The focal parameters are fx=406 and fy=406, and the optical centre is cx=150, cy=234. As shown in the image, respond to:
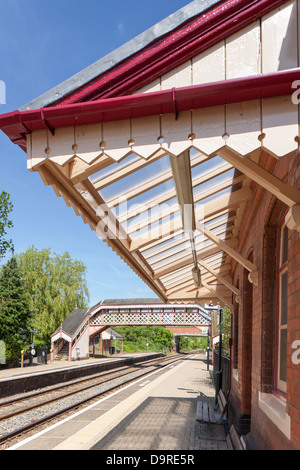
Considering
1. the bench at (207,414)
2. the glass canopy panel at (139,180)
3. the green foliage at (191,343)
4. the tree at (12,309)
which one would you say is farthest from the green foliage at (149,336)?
the glass canopy panel at (139,180)

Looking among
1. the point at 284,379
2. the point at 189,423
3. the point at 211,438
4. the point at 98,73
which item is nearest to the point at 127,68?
the point at 98,73

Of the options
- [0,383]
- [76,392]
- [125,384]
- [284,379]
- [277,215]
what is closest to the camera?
[284,379]

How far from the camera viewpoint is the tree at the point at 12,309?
27031 mm

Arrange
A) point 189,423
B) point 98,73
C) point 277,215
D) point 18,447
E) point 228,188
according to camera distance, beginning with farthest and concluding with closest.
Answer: point 189,423, point 18,447, point 228,188, point 277,215, point 98,73

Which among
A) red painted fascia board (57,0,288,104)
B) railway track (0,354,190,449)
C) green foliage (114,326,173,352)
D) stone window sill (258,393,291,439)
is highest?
red painted fascia board (57,0,288,104)

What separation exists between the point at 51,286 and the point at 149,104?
42.3 metres

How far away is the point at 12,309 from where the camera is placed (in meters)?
27.9

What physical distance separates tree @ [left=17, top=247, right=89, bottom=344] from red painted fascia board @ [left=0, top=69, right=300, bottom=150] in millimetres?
39197

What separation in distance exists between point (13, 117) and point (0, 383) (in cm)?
1367

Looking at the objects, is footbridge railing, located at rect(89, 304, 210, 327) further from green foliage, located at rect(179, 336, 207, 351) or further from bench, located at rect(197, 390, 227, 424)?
green foliage, located at rect(179, 336, 207, 351)

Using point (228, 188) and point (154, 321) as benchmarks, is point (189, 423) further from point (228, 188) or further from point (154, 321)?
point (154, 321)

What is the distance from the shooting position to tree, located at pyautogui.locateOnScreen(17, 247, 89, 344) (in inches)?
1603

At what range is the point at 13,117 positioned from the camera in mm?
2520

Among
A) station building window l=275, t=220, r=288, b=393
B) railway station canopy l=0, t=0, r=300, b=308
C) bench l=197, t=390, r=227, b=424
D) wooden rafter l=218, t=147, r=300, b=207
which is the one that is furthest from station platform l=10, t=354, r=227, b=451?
wooden rafter l=218, t=147, r=300, b=207
